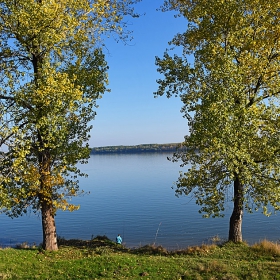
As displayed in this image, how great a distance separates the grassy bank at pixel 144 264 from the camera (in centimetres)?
1277

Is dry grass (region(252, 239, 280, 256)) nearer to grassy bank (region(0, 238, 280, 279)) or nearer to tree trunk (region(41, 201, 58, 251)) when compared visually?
→ grassy bank (region(0, 238, 280, 279))

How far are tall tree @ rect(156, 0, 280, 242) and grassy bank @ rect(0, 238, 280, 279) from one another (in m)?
2.05

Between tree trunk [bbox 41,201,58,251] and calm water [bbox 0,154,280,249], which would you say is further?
calm water [bbox 0,154,280,249]

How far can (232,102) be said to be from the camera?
14.3m

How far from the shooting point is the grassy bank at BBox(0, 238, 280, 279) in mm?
12766

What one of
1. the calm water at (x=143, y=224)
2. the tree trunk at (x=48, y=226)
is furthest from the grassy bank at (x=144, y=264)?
the calm water at (x=143, y=224)

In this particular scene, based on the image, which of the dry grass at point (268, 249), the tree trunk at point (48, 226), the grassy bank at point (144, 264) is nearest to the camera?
the grassy bank at point (144, 264)

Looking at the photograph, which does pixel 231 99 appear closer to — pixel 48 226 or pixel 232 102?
pixel 232 102

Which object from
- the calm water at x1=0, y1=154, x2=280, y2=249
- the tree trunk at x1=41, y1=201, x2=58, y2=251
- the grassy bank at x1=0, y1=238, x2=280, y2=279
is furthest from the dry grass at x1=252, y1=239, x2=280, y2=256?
the tree trunk at x1=41, y1=201, x2=58, y2=251

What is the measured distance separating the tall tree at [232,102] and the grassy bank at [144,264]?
6.71 ft

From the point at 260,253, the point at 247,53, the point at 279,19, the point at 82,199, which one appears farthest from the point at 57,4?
the point at 82,199

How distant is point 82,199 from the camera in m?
47.0

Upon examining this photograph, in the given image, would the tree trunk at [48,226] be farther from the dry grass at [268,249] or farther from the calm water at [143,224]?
the dry grass at [268,249]

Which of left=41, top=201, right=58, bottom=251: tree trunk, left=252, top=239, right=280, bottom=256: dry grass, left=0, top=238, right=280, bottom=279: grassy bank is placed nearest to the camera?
left=0, top=238, right=280, bottom=279: grassy bank
